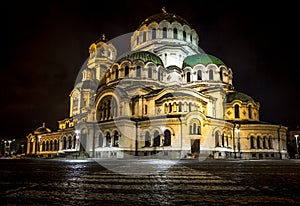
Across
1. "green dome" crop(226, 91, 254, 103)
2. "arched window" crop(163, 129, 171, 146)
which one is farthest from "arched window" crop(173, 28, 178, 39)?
"arched window" crop(163, 129, 171, 146)

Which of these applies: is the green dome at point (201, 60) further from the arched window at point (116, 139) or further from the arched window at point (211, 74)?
the arched window at point (116, 139)

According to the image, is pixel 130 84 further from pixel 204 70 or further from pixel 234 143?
pixel 234 143

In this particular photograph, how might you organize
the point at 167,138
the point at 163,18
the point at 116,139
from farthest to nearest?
the point at 163,18 < the point at 116,139 < the point at 167,138

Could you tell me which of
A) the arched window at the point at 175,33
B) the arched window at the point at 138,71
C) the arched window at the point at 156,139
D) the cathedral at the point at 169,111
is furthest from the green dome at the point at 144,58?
the arched window at the point at 156,139

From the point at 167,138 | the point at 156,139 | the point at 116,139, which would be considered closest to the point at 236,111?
the point at 167,138

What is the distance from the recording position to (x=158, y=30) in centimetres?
5009

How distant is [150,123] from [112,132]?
5527mm

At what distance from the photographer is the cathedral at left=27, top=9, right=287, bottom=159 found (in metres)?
34.9

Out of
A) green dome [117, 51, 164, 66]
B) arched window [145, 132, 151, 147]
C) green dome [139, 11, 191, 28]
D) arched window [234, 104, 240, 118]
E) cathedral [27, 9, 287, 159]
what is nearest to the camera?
cathedral [27, 9, 287, 159]

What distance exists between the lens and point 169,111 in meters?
36.3

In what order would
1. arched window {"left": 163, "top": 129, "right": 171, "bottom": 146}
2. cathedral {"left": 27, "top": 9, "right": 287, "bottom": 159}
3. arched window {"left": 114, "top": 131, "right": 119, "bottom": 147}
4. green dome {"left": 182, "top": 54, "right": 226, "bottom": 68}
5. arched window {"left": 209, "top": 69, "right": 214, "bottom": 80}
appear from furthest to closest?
green dome {"left": 182, "top": 54, "right": 226, "bottom": 68}, arched window {"left": 209, "top": 69, "right": 214, "bottom": 80}, arched window {"left": 114, "top": 131, "right": 119, "bottom": 147}, cathedral {"left": 27, "top": 9, "right": 287, "bottom": 159}, arched window {"left": 163, "top": 129, "right": 171, "bottom": 146}

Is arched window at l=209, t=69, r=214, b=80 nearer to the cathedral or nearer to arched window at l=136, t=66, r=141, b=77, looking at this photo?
the cathedral

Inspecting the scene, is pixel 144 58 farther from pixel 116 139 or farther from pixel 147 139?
pixel 116 139

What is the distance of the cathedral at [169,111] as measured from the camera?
34875mm
